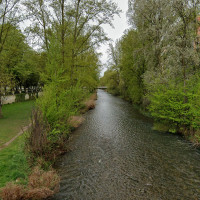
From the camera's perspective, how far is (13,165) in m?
5.55

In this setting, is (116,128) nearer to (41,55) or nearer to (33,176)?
(33,176)

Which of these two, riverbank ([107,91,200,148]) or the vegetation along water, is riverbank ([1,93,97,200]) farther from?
riverbank ([107,91,200,148])

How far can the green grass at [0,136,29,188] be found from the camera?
5031 mm

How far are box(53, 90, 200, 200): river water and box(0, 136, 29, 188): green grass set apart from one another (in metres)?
1.38

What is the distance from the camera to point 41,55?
18844 millimetres

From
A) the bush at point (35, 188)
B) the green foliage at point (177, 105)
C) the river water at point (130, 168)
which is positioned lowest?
the river water at point (130, 168)

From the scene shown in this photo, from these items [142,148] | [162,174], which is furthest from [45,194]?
[142,148]

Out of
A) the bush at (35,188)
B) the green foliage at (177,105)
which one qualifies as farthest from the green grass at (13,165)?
the green foliage at (177,105)

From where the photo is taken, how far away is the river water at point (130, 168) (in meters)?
5.31

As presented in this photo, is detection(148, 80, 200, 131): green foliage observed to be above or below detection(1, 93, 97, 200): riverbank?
above

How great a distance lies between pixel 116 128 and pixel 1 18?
41.8 feet

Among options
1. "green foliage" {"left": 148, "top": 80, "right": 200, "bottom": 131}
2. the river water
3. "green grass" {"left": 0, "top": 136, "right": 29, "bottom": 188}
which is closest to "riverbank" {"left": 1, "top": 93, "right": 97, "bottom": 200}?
"green grass" {"left": 0, "top": 136, "right": 29, "bottom": 188}

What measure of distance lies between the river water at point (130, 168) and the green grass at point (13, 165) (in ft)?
4.54

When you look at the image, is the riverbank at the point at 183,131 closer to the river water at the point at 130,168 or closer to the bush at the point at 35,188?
the river water at the point at 130,168
